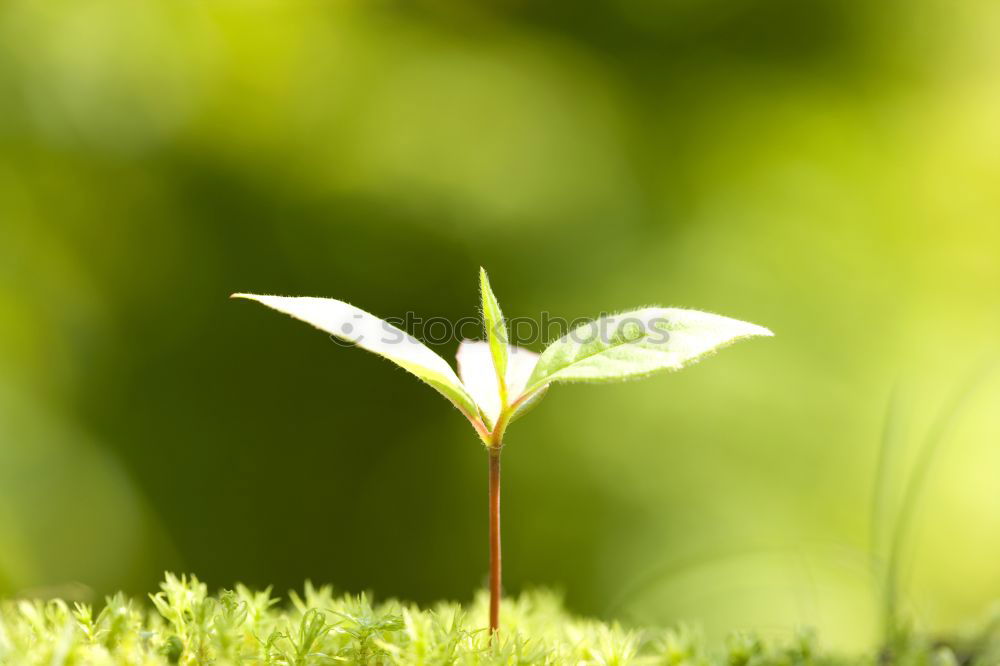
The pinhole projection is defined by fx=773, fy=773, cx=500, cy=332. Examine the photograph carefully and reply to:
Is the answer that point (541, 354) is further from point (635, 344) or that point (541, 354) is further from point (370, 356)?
point (370, 356)

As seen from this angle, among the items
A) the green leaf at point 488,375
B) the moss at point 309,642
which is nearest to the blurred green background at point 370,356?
the moss at point 309,642

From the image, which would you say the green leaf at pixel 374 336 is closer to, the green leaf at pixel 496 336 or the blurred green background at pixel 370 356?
the green leaf at pixel 496 336

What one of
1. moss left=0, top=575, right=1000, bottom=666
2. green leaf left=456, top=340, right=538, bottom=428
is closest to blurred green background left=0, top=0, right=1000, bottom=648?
moss left=0, top=575, right=1000, bottom=666

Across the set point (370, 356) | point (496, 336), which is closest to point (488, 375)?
point (496, 336)

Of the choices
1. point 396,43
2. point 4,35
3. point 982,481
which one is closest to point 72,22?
point 4,35

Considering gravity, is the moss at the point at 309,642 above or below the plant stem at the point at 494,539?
below

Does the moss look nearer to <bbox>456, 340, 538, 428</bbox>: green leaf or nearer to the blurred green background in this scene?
<bbox>456, 340, 538, 428</bbox>: green leaf
